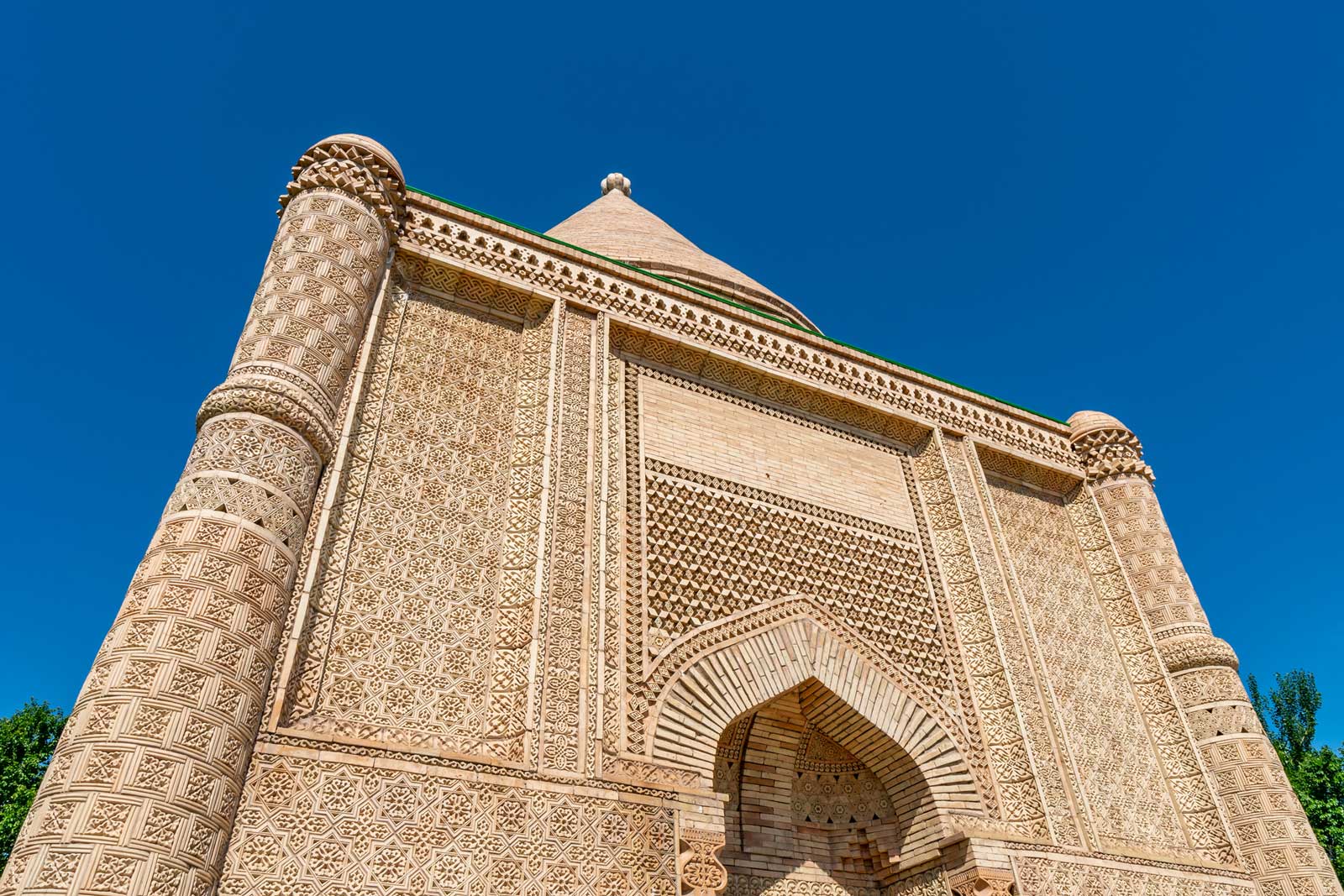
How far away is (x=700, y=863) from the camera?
404 centimetres

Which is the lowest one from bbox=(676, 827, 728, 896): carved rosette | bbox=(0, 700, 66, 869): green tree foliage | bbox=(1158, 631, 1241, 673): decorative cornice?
bbox=(676, 827, 728, 896): carved rosette

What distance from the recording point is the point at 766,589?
529cm

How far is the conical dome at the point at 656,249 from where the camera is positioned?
28.5ft

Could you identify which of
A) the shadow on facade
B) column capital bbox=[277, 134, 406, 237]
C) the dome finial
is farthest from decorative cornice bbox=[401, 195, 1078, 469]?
the dome finial

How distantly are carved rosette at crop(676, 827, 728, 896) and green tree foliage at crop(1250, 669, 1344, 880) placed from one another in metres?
8.85

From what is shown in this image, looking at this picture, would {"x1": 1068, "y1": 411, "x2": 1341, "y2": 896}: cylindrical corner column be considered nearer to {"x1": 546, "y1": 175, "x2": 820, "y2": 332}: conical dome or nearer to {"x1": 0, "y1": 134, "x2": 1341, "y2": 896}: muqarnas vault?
{"x1": 0, "y1": 134, "x2": 1341, "y2": 896}: muqarnas vault

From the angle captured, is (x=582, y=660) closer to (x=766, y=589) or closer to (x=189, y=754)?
(x=766, y=589)

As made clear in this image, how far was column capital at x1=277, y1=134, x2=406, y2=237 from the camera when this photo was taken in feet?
16.3

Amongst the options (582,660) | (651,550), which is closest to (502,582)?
(582,660)

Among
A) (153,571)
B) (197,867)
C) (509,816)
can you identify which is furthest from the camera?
(509,816)

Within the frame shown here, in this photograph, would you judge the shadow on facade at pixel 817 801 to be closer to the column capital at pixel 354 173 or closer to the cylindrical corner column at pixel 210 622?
the cylindrical corner column at pixel 210 622

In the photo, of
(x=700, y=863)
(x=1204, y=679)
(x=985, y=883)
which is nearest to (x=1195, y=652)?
(x=1204, y=679)

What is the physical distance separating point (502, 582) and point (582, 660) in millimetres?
546

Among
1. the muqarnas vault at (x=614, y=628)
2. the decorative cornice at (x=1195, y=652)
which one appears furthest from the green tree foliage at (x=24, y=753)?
the decorative cornice at (x=1195, y=652)
